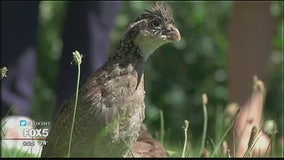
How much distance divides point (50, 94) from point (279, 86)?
1.76m

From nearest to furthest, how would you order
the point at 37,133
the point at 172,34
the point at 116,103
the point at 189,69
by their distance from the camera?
the point at 116,103
the point at 172,34
the point at 37,133
the point at 189,69

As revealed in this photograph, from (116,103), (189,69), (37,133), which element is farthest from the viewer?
(189,69)

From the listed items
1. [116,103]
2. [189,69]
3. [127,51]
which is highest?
[189,69]

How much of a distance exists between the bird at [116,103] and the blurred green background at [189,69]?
→ 12.0 feet

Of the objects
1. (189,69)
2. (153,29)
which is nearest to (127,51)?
(153,29)

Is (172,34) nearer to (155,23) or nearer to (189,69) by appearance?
(155,23)

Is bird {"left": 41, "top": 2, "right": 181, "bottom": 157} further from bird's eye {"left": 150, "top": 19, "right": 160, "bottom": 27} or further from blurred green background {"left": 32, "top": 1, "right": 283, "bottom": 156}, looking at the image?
blurred green background {"left": 32, "top": 1, "right": 283, "bottom": 156}

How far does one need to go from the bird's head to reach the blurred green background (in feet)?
11.9

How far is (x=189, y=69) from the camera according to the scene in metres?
6.62

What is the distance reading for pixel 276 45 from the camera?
21.5ft

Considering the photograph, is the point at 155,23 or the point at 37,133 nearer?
the point at 155,23

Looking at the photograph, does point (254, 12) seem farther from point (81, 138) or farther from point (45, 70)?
point (45, 70)

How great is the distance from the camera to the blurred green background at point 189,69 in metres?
6.46

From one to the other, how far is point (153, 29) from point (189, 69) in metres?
4.01
